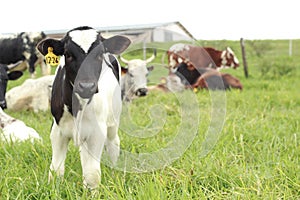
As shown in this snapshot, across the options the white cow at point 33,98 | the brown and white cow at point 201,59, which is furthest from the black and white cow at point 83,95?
the brown and white cow at point 201,59

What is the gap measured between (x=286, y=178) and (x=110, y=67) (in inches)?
53.7

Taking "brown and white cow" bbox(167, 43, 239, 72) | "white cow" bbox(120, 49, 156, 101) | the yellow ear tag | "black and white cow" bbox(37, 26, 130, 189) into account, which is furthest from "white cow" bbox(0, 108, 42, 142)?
"brown and white cow" bbox(167, 43, 239, 72)

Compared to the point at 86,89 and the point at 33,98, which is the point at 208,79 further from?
the point at 86,89

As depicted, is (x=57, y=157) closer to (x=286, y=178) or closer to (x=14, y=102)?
(x=286, y=178)

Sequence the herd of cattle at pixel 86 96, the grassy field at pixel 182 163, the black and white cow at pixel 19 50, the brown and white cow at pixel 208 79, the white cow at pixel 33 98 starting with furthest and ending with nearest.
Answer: the black and white cow at pixel 19 50
the brown and white cow at pixel 208 79
the white cow at pixel 33 98
the herd of cattle at pixel 86 96
the grassy field at pixel 182 163

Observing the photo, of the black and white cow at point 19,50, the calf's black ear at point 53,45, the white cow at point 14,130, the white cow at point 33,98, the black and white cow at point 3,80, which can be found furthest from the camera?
the black and white cow at point 19,50

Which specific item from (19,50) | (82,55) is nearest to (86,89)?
(82,55)

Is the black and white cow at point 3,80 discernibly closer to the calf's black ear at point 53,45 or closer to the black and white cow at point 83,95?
the black and white cow at point 83,95

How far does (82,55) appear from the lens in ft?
7.94

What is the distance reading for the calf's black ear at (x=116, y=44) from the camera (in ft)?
8.69

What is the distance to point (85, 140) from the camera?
2.60 metres

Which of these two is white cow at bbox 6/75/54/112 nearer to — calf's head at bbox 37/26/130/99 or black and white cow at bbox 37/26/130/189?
black and white cow at bbox 37/26/130/189

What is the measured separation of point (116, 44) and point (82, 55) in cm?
32

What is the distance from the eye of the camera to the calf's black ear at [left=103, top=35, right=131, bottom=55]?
8.69 feet
